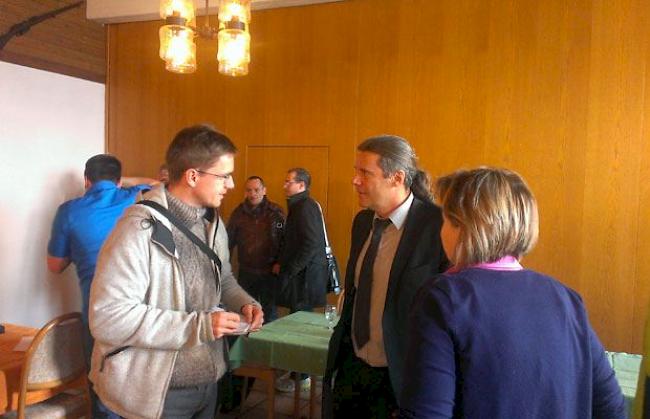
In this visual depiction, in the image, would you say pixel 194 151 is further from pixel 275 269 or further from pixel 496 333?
pixel 275 269

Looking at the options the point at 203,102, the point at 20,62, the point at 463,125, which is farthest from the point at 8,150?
the point at 463,125

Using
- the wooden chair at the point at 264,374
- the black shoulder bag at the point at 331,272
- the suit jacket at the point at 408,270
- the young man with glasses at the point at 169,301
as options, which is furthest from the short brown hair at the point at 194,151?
the black shoulder bag at the point at 331,272

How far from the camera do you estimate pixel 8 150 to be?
4875mm

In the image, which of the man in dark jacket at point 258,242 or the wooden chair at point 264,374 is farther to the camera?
the man in dark jacket at point 258,242

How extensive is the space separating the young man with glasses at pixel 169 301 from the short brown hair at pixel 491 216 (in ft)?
2.56

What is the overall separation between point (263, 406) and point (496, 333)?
125 inches

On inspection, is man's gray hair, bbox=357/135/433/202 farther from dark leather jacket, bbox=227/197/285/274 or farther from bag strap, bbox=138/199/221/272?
dark leather jacket, bbox=227/197/285/274

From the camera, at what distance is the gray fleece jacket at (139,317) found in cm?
162

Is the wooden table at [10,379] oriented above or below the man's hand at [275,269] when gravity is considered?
below

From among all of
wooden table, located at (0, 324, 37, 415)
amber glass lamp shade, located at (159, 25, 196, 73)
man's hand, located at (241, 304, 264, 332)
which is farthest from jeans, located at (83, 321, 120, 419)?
amber glass lamp shade, located at (159, 25, 196, 73)

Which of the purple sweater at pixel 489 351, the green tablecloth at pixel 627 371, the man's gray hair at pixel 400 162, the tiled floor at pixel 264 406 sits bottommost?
the tiled floor at pixel 264 406

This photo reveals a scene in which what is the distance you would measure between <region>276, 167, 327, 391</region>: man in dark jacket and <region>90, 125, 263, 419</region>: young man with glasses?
2516 millimetres

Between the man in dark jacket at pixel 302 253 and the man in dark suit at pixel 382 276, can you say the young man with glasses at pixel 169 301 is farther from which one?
the man in dark jacket at pixel 302 253

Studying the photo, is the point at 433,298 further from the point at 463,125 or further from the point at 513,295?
the point at 463,125
